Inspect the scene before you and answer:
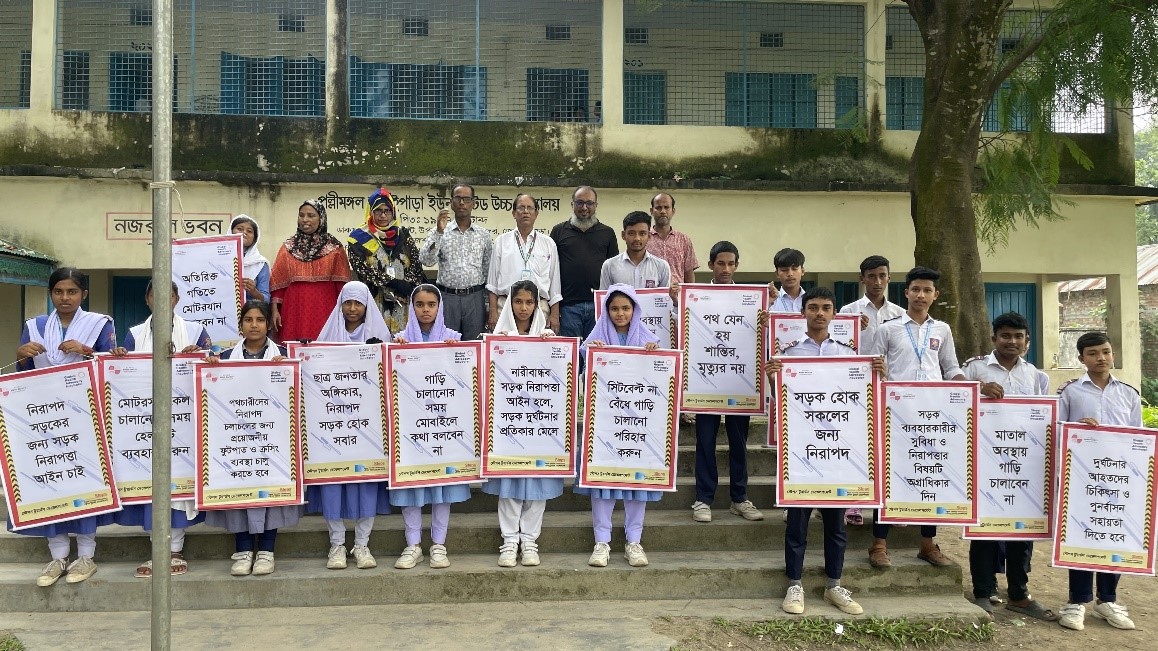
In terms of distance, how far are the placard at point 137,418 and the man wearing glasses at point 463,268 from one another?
1952 mm

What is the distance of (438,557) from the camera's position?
213 inches

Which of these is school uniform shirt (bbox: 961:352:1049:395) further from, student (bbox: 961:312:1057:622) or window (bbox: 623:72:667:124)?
window (bbox: 623:72:667:124)

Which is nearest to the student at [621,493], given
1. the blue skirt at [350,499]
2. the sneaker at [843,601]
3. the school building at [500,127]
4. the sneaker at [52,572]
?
the sneaker at [843,601]

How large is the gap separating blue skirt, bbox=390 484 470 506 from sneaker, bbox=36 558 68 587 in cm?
193

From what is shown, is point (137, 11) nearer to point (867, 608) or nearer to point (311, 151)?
point (311, 151)

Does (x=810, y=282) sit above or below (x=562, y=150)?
below

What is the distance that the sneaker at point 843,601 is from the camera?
→ 5199mm

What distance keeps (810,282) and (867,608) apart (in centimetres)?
937

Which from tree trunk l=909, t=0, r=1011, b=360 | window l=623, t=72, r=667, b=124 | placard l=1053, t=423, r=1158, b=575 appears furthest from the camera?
window l=623, t=72, r=667, b=124

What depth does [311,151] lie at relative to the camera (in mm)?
11352

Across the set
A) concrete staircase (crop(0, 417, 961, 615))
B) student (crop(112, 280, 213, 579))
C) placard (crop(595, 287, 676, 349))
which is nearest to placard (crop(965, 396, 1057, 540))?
concrete staircase (crop(0, 417, 961, 615))

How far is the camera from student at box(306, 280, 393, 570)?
5.38 metres

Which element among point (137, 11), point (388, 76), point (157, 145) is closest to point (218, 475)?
point (157, 145)

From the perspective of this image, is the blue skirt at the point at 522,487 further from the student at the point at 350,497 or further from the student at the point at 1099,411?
the student at the point at 1099,411
